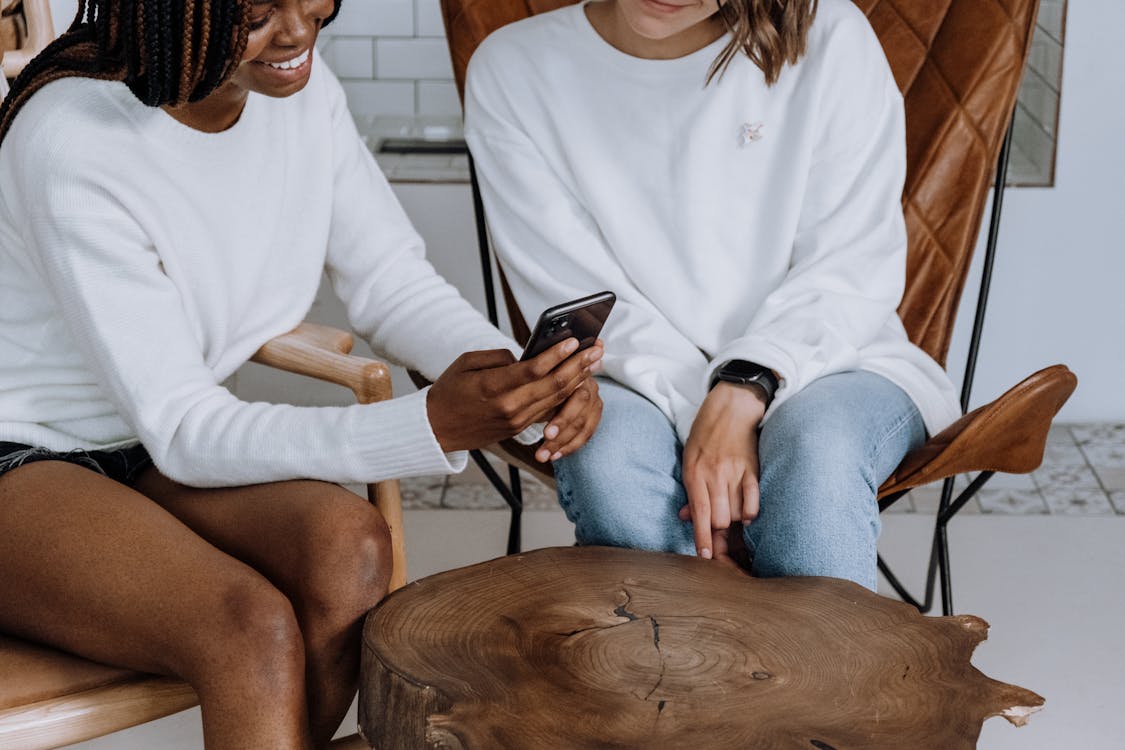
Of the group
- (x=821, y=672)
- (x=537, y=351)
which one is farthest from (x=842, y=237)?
(x=821, y=672)

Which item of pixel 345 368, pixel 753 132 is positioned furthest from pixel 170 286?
pixel 753 132

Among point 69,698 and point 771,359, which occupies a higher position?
point 771,359

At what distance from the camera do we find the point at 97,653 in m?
1.35

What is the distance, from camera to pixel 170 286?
1.44 m

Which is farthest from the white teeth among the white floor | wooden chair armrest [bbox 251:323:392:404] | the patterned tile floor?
the patterned tile floor

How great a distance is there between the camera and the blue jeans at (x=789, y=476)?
4.98 ft

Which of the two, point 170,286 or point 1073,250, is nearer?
point 170,286

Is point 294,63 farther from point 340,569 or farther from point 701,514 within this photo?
point 701,514

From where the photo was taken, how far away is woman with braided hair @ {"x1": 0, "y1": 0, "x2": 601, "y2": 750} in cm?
133

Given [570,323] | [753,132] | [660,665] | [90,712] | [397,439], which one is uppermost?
[753,132]

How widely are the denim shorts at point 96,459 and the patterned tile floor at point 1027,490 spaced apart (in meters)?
1.26

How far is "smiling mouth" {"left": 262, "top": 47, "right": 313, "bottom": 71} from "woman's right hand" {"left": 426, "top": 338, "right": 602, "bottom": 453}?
13.8 inches

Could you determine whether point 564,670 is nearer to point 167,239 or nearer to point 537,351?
point 537,351

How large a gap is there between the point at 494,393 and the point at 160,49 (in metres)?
0.47
